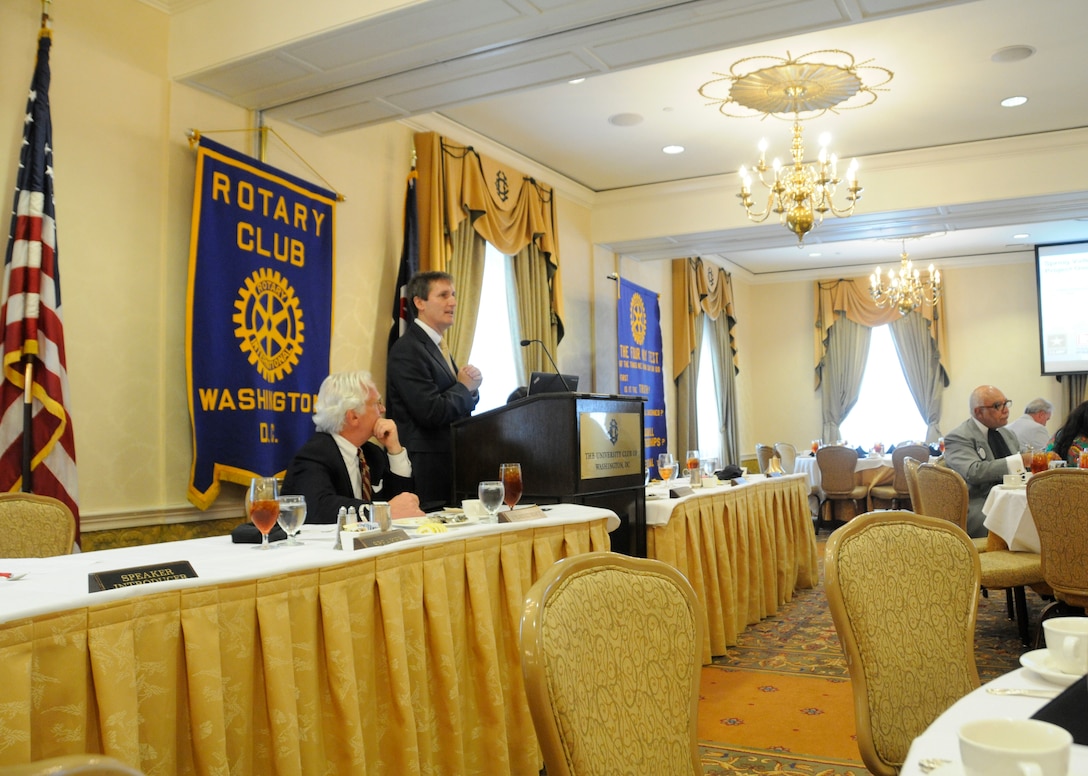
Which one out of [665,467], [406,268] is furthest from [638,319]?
[665,467]

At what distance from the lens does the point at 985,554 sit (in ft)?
14.1

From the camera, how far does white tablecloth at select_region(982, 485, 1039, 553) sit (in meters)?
4.23

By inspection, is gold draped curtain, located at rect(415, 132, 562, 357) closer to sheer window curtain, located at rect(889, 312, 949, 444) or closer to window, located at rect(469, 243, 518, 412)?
window, located at rect(469, 243, 518, 412)

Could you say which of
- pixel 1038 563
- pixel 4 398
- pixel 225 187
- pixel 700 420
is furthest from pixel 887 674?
pixel 700 420

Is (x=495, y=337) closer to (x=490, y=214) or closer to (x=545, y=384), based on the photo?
(x=490, y=214)

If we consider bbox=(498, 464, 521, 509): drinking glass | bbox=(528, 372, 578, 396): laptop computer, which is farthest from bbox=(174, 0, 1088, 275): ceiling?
bbox=(498, 464, 521, 509): drinking glass

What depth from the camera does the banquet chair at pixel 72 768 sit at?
0.61 meters

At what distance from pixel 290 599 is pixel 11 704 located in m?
0.63

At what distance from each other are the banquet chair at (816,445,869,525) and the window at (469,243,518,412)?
3.89 metres

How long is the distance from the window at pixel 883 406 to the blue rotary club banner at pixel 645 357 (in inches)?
164

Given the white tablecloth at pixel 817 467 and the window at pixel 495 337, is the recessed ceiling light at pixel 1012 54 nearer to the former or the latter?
the window at pixel 495 337

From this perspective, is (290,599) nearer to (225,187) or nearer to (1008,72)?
(225,187)

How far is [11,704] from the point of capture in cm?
140

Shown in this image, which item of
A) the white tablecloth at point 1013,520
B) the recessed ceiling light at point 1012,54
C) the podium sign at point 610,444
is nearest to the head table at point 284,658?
the podium sign at point 610,444
